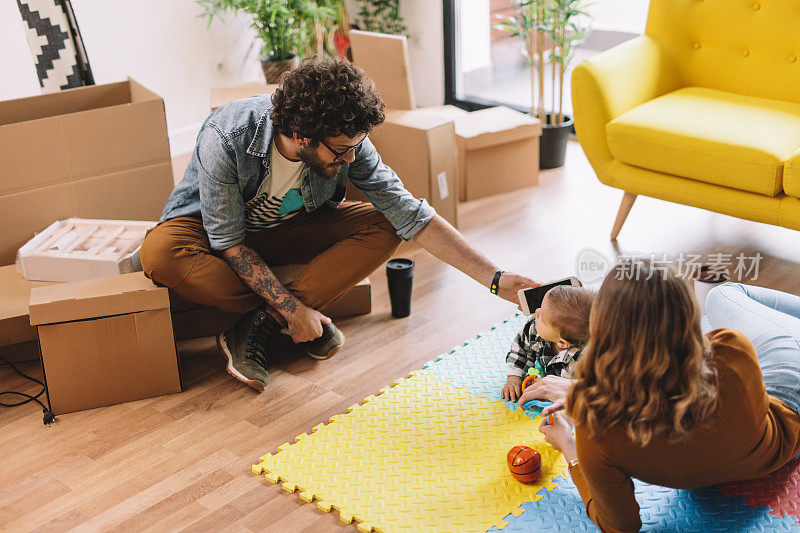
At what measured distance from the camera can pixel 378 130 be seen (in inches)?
113

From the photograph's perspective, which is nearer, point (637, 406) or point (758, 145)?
point (637, 406)

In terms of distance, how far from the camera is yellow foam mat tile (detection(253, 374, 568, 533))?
1.63 m

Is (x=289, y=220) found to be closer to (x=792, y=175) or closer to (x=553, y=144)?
(x=792, y=175)

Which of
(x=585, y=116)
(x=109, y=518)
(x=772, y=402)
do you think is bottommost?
(x=109, y=518)

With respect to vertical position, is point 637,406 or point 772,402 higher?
point 637,406

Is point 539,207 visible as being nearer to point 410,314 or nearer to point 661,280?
point 410,314

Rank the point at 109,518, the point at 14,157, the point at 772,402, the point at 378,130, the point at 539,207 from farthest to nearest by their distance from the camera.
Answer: the point at 539,207 < the point at 378,130 < the point at 14,157 < the point at 109,518 < the point at 772,402

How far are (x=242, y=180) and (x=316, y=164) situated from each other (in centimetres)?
19

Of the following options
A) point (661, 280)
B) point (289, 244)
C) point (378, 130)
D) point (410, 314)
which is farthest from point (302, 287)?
point (661, 280)

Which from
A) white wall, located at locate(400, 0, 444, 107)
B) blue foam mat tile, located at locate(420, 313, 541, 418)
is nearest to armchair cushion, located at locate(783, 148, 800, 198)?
blue foam mat tile, located at locate(420, 313, 541, 418)

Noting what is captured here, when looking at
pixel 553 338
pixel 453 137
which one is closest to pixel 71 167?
pixel 453 137

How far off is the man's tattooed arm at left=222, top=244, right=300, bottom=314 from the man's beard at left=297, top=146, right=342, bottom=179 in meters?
0.27

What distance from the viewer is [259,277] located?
207 cm

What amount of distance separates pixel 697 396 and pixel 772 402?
0.34m
